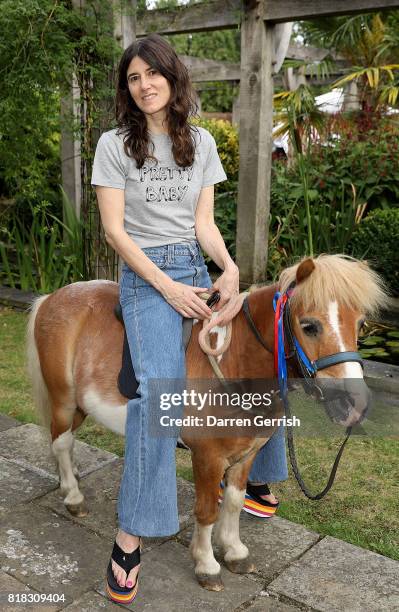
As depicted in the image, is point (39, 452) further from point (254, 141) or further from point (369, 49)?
point (369, 49)

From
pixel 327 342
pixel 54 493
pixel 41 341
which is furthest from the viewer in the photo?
pixel 54 493

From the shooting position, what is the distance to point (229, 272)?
7.97ft

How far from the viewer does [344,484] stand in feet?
10.5

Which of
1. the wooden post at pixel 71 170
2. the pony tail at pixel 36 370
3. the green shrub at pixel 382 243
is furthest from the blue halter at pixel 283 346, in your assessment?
the wooden post at pixel 71 170

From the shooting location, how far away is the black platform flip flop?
88.6 inches

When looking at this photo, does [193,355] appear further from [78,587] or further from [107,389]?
[78,587]

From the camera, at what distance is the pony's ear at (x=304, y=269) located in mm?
2021

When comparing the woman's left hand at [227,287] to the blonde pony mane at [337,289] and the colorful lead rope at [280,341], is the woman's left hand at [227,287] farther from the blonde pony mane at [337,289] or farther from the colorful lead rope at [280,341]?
the blonde pony mane at [337,289]

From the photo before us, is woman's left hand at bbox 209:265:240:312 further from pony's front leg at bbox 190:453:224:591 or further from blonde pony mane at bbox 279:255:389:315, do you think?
pony's front leg at bbox 190:453:224:591

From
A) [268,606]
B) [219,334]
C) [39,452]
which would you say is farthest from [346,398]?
[39,452]

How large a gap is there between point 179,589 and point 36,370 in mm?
1206

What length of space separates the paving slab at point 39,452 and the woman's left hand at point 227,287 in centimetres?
129

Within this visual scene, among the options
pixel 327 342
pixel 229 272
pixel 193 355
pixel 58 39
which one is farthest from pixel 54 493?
pixel 58 39

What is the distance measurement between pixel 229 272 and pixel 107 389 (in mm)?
706
